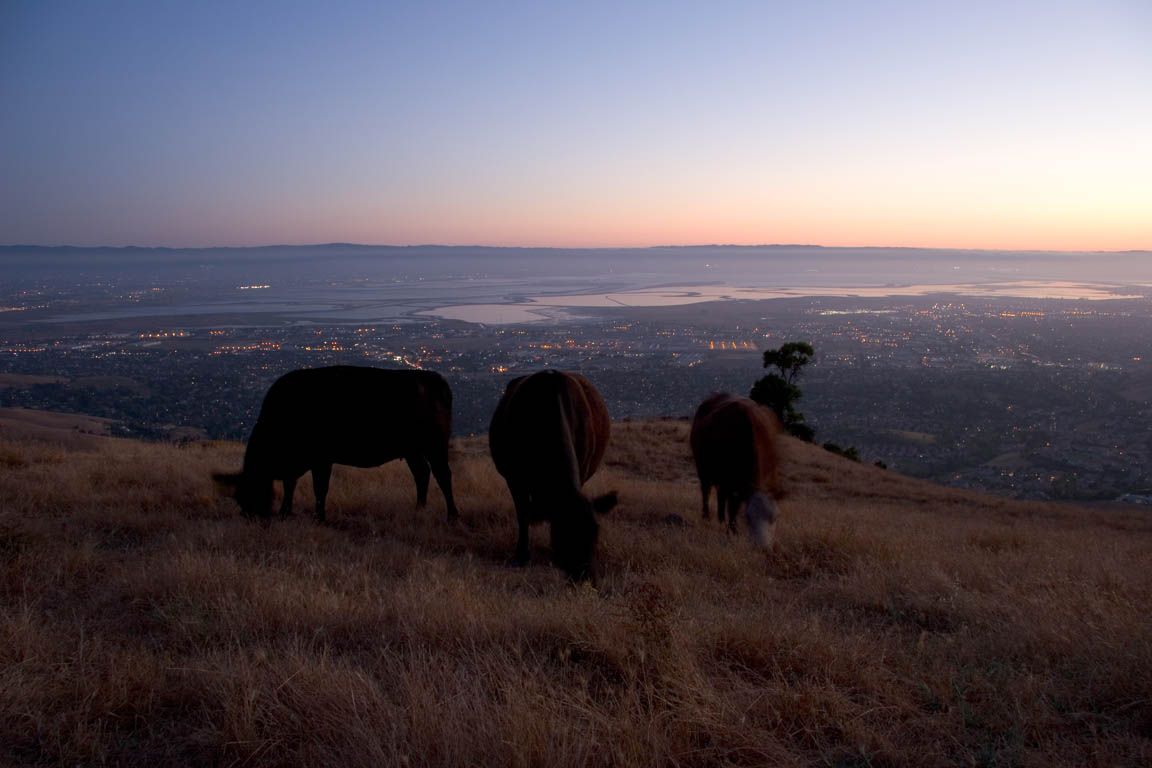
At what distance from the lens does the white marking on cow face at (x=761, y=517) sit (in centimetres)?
768

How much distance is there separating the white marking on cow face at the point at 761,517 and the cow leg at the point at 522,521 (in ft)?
8.59

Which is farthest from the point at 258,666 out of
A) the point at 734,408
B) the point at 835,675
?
the point at 734,408

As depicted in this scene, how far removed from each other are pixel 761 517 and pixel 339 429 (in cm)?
549

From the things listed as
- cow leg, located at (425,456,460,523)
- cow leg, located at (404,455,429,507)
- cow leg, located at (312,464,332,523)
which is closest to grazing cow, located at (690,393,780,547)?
cow leg, located at (425,456,460,523)

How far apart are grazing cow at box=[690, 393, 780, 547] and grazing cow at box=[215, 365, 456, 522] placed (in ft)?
12.6

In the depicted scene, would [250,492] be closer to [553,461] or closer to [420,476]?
[420,476]

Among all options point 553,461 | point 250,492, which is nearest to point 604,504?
point 553,461

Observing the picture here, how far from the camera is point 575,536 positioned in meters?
6.03

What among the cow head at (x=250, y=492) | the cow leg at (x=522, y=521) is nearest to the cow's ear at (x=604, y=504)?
the cow leg at (x=522, y=521)

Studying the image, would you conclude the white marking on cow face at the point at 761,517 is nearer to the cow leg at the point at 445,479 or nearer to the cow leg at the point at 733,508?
the cow leg at the point at 733,508

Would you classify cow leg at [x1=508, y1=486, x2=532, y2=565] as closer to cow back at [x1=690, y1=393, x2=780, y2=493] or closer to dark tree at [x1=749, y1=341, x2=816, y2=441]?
cow back at [x1=690, y1=393, x2=780, y2=493]

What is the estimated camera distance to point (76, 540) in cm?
653

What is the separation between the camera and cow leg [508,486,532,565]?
725 centimetres

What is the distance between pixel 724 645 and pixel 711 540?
3.82 metres
